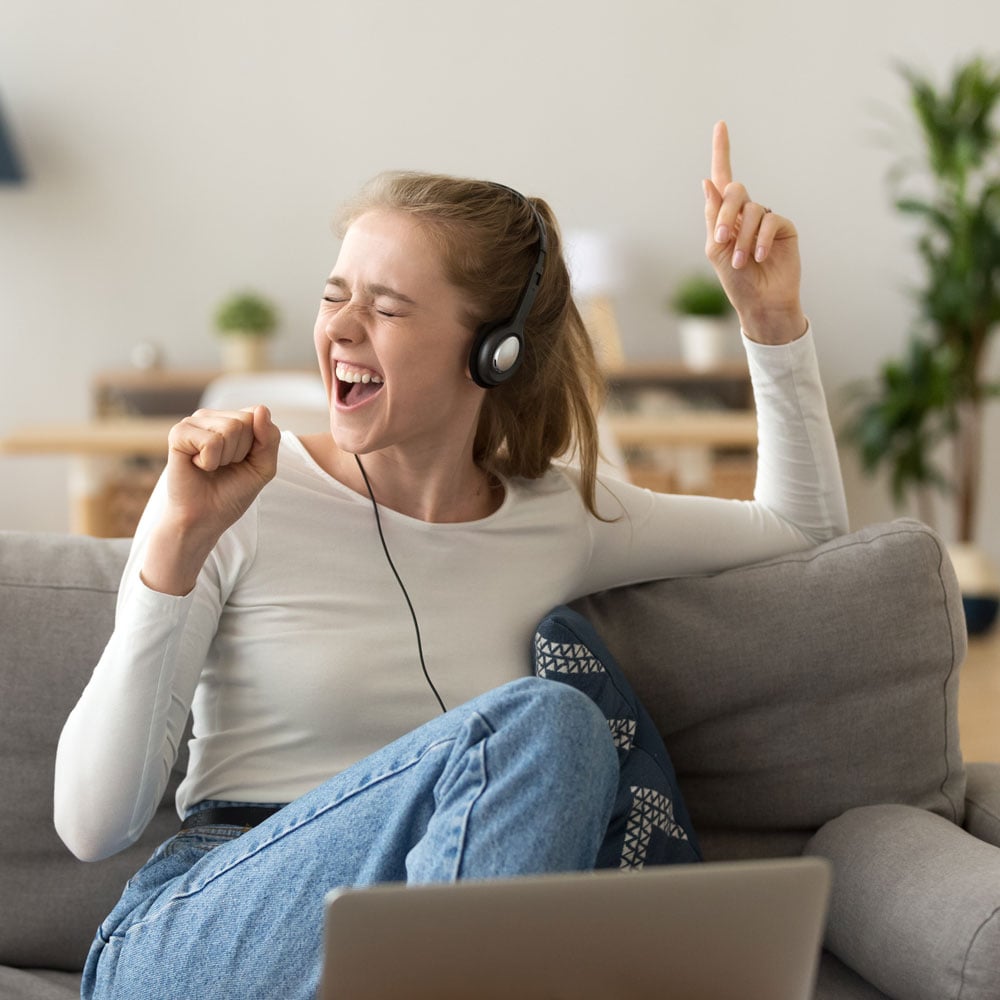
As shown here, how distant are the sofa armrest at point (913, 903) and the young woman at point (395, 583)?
1.22ft

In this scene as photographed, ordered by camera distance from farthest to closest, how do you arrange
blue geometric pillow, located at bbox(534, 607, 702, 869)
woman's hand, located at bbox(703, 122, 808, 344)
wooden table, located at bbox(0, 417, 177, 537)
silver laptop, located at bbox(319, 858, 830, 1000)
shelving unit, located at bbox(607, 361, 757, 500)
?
shelving unit, located at bbox(607, 361, 757, 500), wooden table, located at bbox(0, 417, 177, 537), woman's hand, located at bbox(703, 122, 808, 344), blue geometric pillow, located at bbox(534, 607, 702, 869), silver laptop, located at bbox(319, 858, 830, 1000)

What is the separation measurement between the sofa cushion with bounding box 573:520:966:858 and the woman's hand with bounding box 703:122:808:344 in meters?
0.28

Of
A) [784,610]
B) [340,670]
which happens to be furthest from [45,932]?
[784,610]

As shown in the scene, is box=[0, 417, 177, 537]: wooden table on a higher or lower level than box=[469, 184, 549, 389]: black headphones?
lower

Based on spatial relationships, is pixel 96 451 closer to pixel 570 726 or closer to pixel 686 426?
pixel 686 426

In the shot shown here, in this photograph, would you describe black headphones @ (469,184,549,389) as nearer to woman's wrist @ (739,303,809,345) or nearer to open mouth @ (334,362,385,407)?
open mouth @ (334,362,385,407)

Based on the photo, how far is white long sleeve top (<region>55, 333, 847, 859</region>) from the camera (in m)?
1.23

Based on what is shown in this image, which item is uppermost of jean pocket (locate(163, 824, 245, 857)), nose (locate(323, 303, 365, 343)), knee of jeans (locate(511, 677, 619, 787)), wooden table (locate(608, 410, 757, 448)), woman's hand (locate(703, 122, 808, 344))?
woman's hand (locate(703, 122, 808, 344))

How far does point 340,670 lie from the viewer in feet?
4.48

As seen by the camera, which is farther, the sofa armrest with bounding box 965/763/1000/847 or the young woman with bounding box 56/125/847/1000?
the sofa armrest with bounding box 965/763/1000/847

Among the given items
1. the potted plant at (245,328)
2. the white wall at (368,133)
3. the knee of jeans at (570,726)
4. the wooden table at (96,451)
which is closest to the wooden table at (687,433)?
the wooden table at (96,451)

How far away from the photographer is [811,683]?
1551 millimetres

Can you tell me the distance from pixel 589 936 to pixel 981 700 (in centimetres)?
306

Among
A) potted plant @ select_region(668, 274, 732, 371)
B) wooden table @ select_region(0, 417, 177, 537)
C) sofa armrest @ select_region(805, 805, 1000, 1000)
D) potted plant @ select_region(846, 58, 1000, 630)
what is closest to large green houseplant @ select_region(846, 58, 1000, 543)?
→ potted plant @ select_region(846, 58, 1000, 630)
